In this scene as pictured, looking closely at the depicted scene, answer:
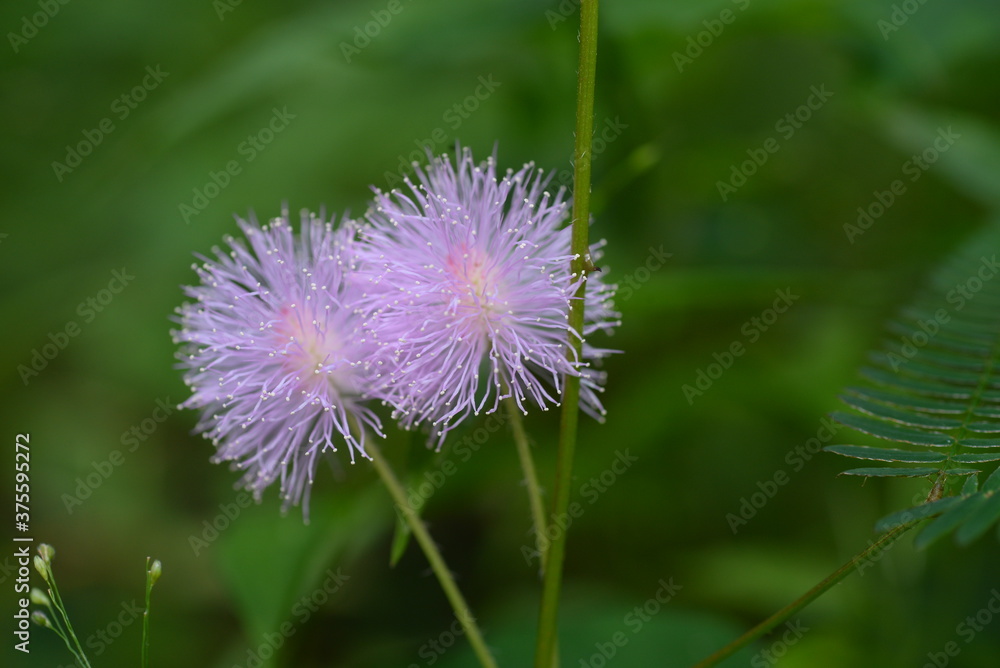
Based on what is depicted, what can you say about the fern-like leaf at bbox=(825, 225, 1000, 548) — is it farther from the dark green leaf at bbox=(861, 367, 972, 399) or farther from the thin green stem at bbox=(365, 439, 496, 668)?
the thin green stem at bbox=(365, 439, 496, 668)

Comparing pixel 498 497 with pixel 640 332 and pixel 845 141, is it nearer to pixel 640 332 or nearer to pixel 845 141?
pixel 640 332

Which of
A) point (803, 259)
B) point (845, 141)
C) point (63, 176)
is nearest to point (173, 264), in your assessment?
point (63, 176)

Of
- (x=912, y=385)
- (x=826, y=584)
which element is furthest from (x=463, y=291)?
(x=912, y=385)

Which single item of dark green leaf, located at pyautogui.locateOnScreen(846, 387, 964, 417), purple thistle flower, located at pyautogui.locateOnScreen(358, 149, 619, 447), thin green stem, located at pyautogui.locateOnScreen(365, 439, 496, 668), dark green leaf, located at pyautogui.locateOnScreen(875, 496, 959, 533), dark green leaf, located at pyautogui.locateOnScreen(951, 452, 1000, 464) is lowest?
thin green stem, located at pyautogui.locateOnScreen(365, 439, 496, 668)

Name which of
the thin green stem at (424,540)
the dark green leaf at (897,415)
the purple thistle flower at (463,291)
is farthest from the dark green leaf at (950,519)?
the thin green stem at (424,540)

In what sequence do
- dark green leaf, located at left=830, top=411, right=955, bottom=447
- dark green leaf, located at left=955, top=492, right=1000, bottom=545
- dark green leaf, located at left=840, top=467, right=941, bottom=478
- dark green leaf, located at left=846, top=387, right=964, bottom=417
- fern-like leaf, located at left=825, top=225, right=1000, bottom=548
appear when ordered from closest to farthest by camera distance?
1. dark green leaf, located at left=955, top=492, right=1000, bottom=545
2. fern-like leaf, located at left=825, top=225, right=1000, bottom=548
3. dark green leaf, located at left=840, top=467, right=941, bottom=478
4. dark green leaf, located at left=830, top=411, right=955, bottom=447
5. dark green leaf, located at left=846, top=387, right=964, bottom=417

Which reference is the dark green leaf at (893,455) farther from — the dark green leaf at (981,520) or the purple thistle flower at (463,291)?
the purple thistle flower at (463,291)

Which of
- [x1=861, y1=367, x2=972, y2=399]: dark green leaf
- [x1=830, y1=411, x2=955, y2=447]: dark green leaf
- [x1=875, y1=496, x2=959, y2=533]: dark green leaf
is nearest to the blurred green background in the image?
[x1=861, y1=367, x2=972, y2=399]: dark green leaf
